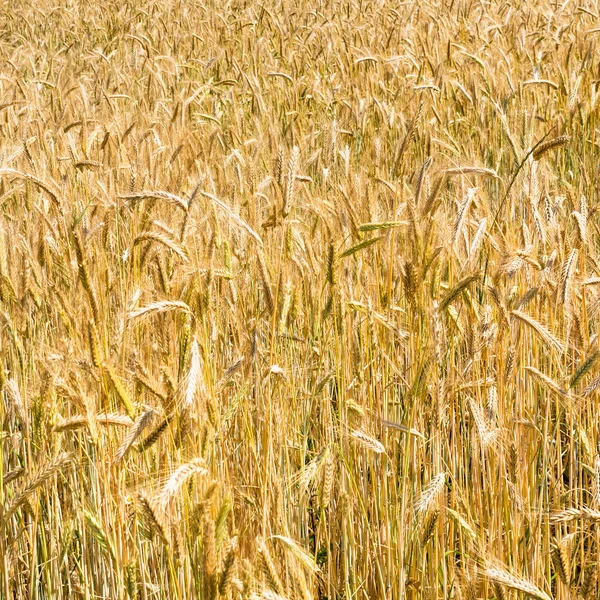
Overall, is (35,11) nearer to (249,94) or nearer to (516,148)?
(249,94)

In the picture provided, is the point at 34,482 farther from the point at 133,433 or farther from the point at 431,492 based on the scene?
the point at 431,492

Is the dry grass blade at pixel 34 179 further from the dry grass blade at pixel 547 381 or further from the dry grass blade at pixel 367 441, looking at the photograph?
the dry grass blade at pixel 547 381

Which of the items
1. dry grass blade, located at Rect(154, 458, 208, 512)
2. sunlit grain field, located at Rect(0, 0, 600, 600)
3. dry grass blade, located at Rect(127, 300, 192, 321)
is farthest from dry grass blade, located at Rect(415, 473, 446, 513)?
dry grass blade, located at Rect(127, 300, 192, 321)

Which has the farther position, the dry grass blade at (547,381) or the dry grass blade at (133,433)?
the dry grass blade at (547,381)

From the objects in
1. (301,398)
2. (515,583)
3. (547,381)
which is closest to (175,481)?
(515,583)

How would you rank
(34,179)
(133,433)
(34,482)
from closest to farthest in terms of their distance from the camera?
(133,433), (34,482), (34,179)

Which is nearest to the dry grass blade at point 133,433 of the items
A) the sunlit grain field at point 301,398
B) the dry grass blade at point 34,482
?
the sunlit grain field at point 301,398

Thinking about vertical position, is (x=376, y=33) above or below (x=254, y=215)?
above

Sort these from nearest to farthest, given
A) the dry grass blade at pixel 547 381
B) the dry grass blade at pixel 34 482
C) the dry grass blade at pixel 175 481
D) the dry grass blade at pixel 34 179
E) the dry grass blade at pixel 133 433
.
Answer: the dry grass blade at pixel 175 481 < the dry grass blade at pixel 133 433 < the dry grass blade at pixel 34 482 < the dry grass blade at pixel 547 381 < the dry grass blade at pixel 34 179

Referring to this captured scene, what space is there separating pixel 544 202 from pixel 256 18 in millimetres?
6042

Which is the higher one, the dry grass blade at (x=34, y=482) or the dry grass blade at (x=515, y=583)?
the dry grass blade at (x=34, y=482)

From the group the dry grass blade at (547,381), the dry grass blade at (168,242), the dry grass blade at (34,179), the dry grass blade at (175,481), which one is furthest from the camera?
the dry grass blade at (34,179)

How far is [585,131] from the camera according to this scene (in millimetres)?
3672

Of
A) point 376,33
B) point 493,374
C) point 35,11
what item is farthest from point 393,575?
point 35,11
